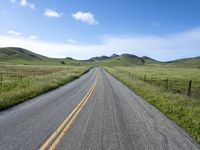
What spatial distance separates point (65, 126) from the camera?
7777 millimetres

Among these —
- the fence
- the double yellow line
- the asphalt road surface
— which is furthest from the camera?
the fence

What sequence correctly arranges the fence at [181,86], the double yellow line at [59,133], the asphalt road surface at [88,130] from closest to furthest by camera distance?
the double yellow line at [59,133], the asphalt road surface at [88,130], the fence at [181,86]

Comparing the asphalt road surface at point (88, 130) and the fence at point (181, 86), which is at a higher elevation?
the asphalt road surface at point (88, 130)

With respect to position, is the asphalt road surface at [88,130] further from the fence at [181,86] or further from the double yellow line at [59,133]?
the fence at [181,86]

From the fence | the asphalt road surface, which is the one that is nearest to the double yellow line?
the asphalt road surface

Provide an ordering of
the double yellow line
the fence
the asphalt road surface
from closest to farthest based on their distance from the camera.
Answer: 1. the double yellow line
2. the asphalt road surface
3. the fence

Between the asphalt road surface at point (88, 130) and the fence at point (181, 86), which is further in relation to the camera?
the fence at point (181, 86)

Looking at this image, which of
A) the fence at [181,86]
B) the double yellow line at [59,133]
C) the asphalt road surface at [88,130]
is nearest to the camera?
the double yellow line at [59,133]

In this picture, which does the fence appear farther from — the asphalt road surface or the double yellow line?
the double yellow line

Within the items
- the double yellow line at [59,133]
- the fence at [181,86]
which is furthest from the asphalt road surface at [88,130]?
the fence at [181,86]

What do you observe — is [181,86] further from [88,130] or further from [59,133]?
[59,133]

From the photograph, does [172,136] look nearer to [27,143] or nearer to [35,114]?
[27,143]

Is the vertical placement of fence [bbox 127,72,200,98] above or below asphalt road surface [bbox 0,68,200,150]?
below

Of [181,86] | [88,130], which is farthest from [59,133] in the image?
[181,86]
